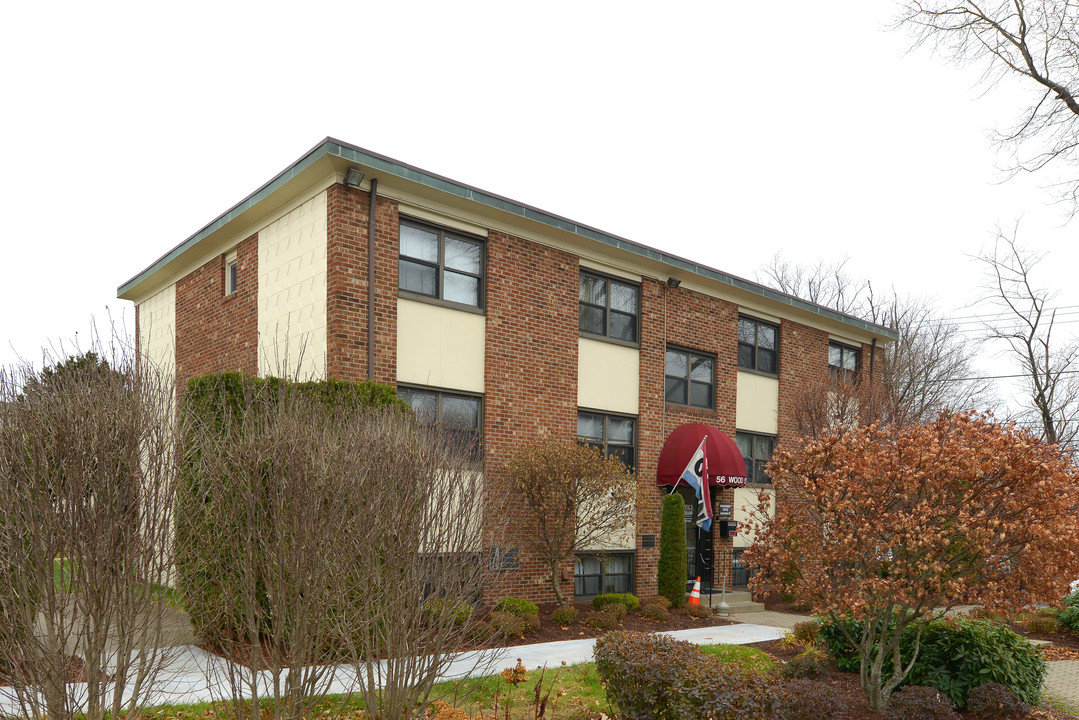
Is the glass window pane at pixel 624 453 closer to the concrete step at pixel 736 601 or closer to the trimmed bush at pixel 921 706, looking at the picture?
the concrete step at pixel 736 601

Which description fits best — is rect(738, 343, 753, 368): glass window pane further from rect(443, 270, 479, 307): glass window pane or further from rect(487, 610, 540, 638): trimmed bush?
rect(487, 610, 540, 638): trimmed bush

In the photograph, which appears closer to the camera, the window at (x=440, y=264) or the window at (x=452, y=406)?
the window at (x=452, y=406)

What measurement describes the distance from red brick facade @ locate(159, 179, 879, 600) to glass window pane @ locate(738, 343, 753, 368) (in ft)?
2.32

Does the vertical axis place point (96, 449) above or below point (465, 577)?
above

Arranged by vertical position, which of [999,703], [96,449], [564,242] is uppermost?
[564,242]

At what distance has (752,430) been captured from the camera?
20.8 m

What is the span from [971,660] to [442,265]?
970 centimetres

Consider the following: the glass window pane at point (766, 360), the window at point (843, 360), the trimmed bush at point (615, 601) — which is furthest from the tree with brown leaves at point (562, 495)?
the window at point (843, 360)

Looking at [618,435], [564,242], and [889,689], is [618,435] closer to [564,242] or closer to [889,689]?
[564,242]

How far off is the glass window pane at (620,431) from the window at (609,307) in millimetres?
1735

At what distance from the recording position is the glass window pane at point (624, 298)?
1745 centimetres

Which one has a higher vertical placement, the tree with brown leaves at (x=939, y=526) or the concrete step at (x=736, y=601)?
the tree with brown leaves at (x=939, y=526)

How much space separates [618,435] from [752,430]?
508 centimetres

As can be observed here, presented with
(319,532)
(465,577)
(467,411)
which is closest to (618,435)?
(467,411)
